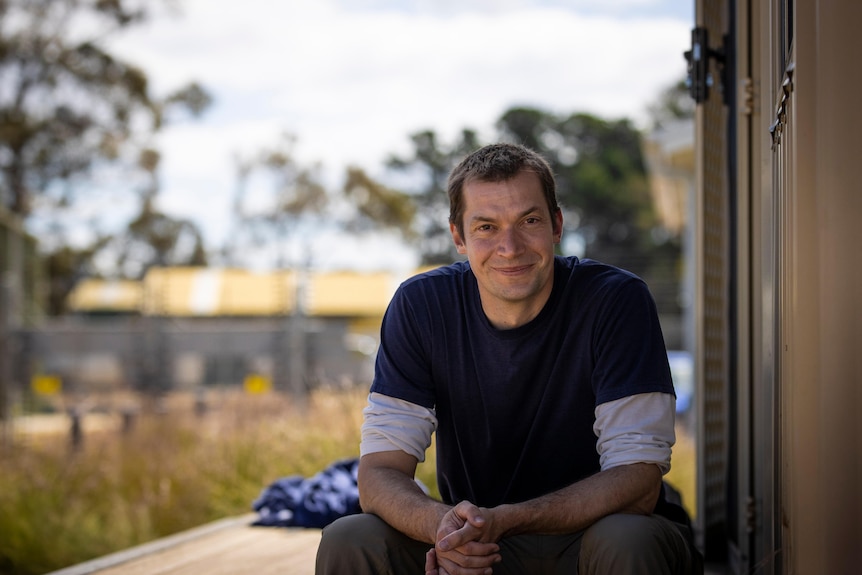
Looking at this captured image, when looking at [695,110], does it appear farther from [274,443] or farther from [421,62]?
[421,62]

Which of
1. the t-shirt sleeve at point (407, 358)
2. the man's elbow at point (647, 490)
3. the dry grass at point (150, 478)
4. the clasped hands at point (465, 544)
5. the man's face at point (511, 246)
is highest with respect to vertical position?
the man's face at point (511, 246)

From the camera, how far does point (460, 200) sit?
2.39 meters

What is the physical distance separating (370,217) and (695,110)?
2691 centimetres

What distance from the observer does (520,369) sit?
7.32 ft

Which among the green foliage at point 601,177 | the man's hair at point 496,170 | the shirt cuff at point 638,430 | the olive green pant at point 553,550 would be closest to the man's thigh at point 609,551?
the olive green pant at point 553,550

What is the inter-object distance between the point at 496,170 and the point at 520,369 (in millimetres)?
471

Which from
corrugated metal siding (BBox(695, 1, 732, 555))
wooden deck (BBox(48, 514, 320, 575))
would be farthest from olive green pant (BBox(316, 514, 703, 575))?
corrugated metal siding (BBox(695, 1, 732, 555))

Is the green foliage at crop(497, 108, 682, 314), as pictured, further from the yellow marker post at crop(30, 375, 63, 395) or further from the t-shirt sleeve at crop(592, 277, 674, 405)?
the t-shirt sleeve at crop(592, 277, 674, 405)

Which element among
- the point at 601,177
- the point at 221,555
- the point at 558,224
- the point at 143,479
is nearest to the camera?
the point at 558,224

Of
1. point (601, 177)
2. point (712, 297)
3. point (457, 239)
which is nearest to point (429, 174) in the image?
point (601, 177)

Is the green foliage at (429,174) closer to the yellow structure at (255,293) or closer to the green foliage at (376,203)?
the green foliage at (376,203)

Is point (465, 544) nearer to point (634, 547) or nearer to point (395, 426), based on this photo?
point (634, 547)

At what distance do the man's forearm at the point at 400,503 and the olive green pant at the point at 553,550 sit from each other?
0.12ft

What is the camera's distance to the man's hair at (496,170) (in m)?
2.31
